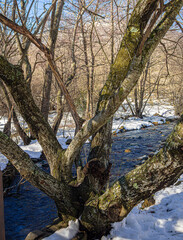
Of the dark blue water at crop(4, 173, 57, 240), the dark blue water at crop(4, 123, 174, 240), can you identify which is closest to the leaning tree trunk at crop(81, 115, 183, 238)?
the dark blue water at crop(4, 123, 174, 240)

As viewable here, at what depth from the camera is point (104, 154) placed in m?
3.34

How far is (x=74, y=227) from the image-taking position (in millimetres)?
3000

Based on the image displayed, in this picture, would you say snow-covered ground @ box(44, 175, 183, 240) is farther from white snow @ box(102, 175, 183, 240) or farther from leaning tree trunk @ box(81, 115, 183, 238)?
leaning tree trunk @ box(81, 115, 183, 238)

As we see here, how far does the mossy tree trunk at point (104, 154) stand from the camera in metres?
2.36

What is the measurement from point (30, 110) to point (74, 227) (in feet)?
5.92

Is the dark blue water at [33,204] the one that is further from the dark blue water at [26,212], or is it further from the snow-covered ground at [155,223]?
the snow-covered ground at [155,223]

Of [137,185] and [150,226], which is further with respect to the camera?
[150,226]

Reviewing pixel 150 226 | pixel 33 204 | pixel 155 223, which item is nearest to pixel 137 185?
pixel 150 226

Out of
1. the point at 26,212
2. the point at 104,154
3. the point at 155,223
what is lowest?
the point at 26,212

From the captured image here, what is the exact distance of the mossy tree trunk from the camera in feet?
7.75

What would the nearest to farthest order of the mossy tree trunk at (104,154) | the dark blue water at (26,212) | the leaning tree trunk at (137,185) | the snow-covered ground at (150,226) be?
the leaning tree trunk at (137,185)
the mossy tree trunk at (104,154)
the snow-covered ground at (150,226)
the dark blue water at (26,212)

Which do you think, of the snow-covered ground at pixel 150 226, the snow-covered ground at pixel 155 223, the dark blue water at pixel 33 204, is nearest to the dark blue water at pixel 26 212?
the dark blue water at pixel 33 204

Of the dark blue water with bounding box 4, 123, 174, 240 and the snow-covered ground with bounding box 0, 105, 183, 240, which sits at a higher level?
the snow-covered ground with bounding box 0, 105, 183, 240

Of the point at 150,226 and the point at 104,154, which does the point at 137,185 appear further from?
the point at 150,226
